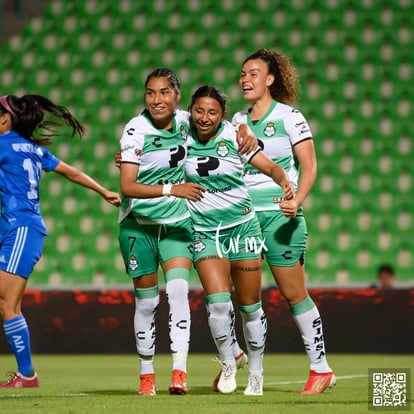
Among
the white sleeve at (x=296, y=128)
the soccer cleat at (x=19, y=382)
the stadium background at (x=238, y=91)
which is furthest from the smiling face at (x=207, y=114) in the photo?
the stadium background at (x=238, y=91)

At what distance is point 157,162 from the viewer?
6.03 m

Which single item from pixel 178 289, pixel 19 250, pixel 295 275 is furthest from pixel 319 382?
pixel 19 250

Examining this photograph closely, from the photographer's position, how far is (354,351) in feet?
35.3

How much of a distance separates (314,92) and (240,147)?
8.67 metres

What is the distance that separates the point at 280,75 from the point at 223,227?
41.9 inches

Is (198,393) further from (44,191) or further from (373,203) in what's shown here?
(44,191)

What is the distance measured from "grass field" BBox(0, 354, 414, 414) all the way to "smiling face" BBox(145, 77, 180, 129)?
5.26 ft

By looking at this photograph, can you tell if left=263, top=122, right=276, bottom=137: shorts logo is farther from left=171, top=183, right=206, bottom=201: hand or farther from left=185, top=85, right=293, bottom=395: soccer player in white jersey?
left=171, top=183, right=206, bottom=201: hand

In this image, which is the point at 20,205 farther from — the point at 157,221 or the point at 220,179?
the point at 220,179

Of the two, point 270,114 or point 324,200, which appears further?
point 324,200

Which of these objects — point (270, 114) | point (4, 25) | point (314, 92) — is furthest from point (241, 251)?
point (4, 25)

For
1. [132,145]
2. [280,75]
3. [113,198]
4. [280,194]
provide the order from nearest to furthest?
[132,145] < [280,194] < [280,75] < [113,198]

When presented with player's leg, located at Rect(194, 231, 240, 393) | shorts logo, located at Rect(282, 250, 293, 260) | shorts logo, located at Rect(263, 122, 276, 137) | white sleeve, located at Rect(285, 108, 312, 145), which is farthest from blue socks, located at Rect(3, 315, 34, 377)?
white sleeve, located at Rect(285, 108, 312, 145)

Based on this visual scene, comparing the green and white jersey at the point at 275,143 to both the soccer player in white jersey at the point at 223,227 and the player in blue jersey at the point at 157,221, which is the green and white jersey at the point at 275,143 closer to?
the soccer player in white jersey at the point at 223,227
